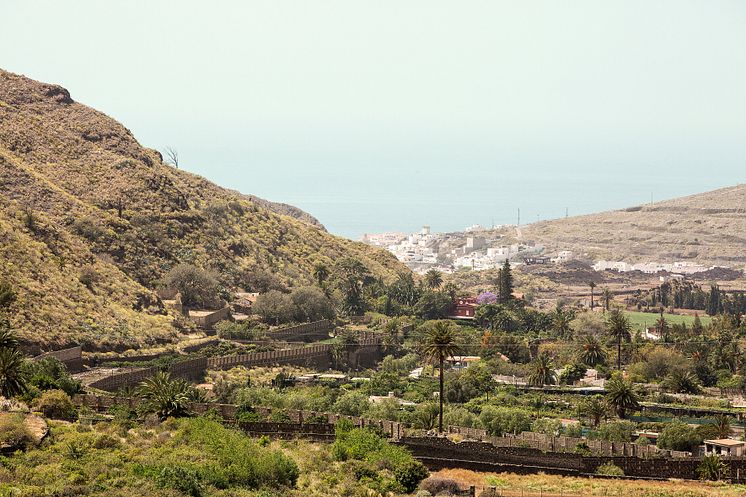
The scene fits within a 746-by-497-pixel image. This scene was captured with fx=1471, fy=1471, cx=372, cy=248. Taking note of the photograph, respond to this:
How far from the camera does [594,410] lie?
88.5m

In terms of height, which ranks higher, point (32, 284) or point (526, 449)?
point (32, 284)

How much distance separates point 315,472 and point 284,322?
6004 cm

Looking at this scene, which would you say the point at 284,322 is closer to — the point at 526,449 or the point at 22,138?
the point at 22,138

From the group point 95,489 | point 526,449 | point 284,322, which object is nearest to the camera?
point 95,489

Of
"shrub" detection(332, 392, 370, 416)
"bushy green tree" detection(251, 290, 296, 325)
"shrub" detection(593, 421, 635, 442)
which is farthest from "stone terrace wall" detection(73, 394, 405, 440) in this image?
"bushy green tree" detection(251, 290, 296, 325)

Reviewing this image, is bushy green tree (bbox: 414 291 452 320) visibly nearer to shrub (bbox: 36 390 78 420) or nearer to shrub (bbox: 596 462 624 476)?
shrub (bbox: 36 390 78 420)

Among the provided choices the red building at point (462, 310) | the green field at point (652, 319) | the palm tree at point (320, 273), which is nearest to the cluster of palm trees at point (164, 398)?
the palm tree at point (320, 273)

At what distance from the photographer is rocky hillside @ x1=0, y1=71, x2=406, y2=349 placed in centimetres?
10119

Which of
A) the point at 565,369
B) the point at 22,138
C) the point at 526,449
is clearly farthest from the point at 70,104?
the point at 526,449

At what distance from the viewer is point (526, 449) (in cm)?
6712

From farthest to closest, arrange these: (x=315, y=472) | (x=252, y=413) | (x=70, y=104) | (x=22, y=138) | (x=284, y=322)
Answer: (x=70, y=104) → (x=22, y=138) → (x=284, y=322) → (x=252, y=413) → (x=315, y=472)

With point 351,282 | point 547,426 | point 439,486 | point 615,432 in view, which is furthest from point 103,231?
point 439,486

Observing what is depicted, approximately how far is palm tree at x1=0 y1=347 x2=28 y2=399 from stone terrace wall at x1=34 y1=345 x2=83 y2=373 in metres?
19.8

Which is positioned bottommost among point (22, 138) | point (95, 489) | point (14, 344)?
point (95, 489)
